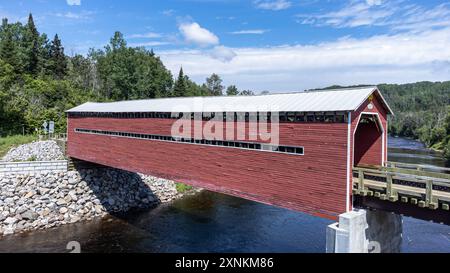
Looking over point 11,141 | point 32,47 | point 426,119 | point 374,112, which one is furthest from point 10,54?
point 426,119

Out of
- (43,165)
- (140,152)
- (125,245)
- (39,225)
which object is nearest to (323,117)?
(140,152)

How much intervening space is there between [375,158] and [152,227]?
15134 millimetres

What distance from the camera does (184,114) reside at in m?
18.8

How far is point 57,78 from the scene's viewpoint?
65.2 metres

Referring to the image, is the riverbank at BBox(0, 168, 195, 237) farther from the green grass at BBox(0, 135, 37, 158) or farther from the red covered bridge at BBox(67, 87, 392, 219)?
the green grass at BBox(0, 135, 37, 158)

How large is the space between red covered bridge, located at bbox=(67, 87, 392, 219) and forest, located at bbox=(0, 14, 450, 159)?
26878 millimetres

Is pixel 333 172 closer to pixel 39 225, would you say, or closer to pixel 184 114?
pixel 184 114

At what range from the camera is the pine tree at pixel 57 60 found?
67688mm

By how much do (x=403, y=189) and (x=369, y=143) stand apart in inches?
166

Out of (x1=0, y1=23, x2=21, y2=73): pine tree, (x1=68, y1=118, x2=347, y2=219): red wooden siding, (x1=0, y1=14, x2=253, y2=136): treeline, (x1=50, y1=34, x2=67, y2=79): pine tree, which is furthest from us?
(x1=50, y1=34, x2=67, y2=79): pine tree

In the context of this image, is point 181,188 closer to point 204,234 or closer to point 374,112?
point 204,234

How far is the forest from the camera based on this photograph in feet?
141

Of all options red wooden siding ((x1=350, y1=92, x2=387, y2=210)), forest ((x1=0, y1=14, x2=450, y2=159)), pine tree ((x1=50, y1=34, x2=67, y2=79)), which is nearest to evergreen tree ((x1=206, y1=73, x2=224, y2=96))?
forest ((x1=0, y1=14, x2=450, y2=159))
